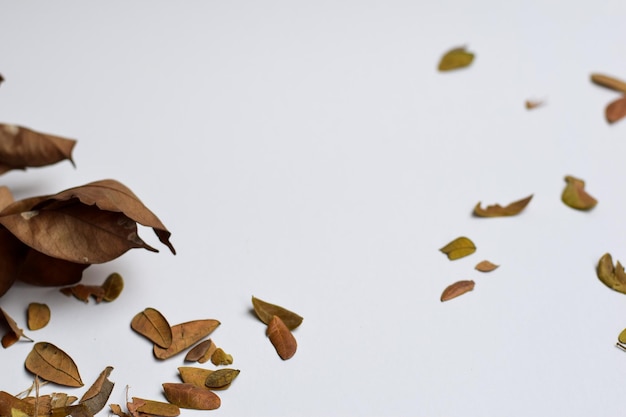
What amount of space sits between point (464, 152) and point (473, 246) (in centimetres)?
15

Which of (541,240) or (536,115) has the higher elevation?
Result: (536,115)

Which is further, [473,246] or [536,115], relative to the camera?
[536,115]

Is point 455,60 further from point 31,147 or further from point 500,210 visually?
point 31,147

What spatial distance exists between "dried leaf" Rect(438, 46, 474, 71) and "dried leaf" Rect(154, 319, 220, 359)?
0.46 meters

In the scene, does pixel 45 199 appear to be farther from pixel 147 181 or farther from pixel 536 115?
pixel 536 115

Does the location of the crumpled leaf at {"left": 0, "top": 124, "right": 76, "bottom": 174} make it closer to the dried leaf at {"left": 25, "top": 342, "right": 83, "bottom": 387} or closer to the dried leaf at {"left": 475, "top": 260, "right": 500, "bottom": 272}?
the dried leaf at {"left": 25, "top": 342, "right": 83, "bottom": 387}

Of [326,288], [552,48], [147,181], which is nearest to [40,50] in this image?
[147,181]

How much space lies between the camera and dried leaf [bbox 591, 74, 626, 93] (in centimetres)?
107

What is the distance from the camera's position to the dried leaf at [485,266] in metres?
0.85

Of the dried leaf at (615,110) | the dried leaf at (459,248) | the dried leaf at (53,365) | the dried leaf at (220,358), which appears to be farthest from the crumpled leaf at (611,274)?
the dried leaf at (53,365)

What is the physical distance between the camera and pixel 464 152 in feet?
3.23

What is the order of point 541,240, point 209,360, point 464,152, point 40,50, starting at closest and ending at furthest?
point 209,360
point 541,240
point 464,152
point 40,50

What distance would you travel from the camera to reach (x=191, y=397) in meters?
0.74

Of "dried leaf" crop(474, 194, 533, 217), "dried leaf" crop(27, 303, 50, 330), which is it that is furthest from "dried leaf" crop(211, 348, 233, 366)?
"dried leaf" crop(474, 194, 533, 217)
